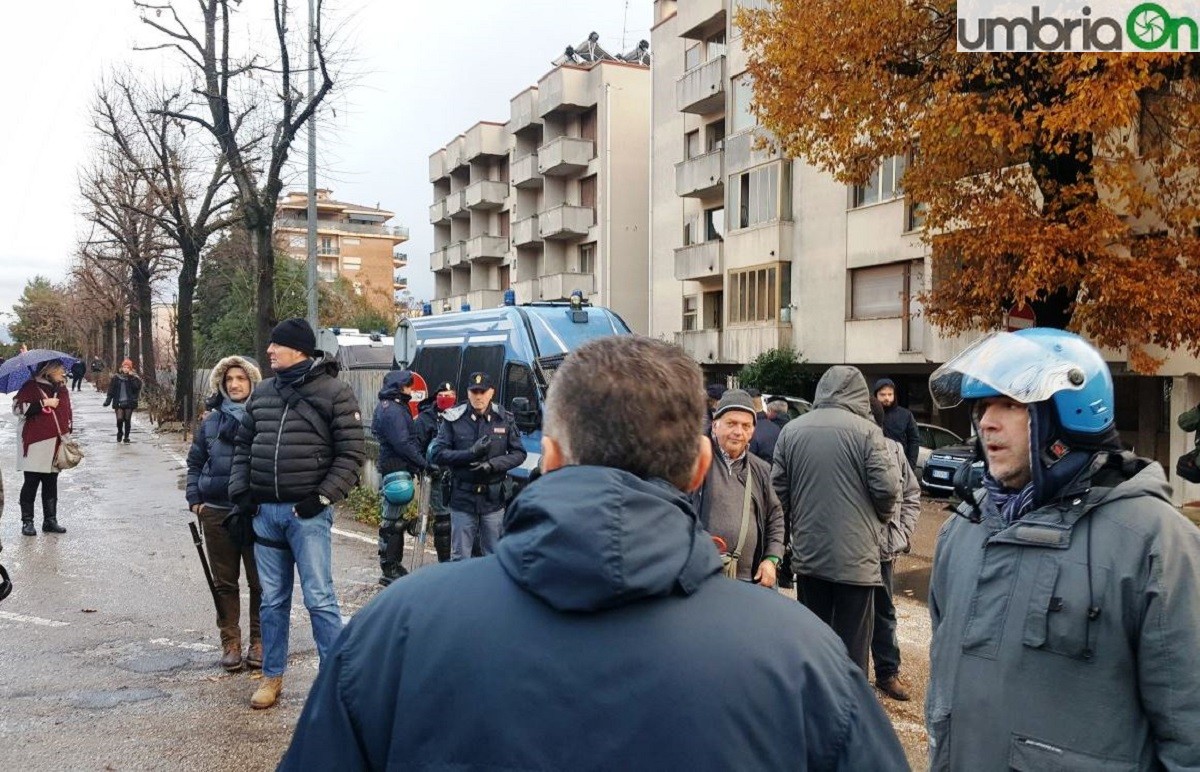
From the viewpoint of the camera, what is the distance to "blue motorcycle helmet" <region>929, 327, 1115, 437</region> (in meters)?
2.34

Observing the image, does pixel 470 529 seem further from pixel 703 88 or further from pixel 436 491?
pixel 703 88

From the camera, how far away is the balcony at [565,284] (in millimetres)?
41312

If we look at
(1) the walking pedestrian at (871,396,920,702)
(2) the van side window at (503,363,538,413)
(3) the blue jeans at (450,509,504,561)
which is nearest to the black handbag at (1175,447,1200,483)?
(1) the walking pedestrian at (871,396,920,702)

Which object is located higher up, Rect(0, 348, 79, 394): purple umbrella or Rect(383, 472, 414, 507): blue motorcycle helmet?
Rect(0, 348, 79, 394): purple umbrella

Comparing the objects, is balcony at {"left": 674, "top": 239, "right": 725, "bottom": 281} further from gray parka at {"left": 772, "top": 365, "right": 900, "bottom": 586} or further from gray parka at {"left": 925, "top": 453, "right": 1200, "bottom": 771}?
gray parka at {"left": 925, "top": 453, "right": 1200, "bottom": 771}

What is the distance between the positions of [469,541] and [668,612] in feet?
20.2

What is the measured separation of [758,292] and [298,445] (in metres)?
23.4

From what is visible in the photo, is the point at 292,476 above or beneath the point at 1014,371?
beneath

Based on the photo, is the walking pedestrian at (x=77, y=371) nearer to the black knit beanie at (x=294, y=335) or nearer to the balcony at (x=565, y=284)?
the black knit beanie at (x=294, y=335)

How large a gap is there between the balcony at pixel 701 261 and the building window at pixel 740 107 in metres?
3.48

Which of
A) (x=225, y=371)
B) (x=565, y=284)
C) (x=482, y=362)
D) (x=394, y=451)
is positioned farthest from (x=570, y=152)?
(x=225, y=371)

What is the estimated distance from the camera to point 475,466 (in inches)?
286

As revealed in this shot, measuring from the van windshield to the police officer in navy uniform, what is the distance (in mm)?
4624

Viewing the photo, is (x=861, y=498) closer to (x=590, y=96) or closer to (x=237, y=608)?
(x=237, y=608)
